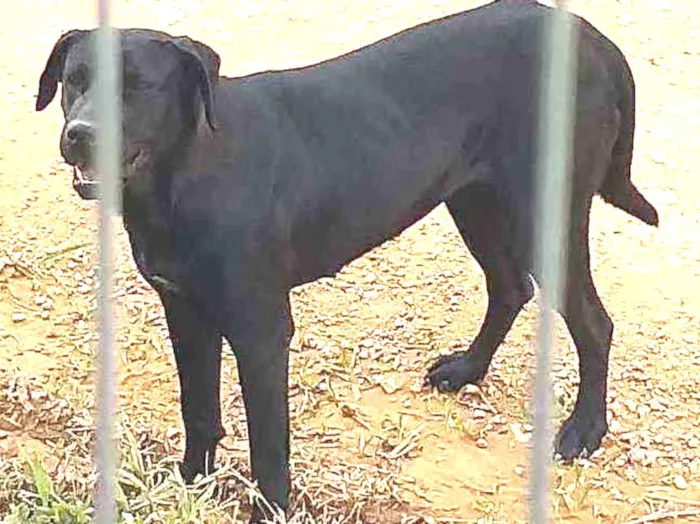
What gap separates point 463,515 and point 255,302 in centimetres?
69

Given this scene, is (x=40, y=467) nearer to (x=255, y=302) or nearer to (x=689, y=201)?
(x=255, y=302)

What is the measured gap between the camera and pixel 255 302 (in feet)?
9.80

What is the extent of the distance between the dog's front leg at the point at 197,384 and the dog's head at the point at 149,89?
1.40 ft

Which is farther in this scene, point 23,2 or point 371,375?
point 23,2

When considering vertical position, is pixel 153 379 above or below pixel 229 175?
below

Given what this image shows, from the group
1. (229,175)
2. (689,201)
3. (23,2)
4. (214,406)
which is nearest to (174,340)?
(214,406)

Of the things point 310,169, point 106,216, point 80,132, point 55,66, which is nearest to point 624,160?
point 310,169

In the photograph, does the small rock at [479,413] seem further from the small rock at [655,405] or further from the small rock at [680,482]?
the small rock at [680,482]

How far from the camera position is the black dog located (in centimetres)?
286

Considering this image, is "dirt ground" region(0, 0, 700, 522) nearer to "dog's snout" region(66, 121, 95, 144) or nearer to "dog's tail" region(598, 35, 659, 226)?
"dog's tail" region(598, 35, 659, 226)

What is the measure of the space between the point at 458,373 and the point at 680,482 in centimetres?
61

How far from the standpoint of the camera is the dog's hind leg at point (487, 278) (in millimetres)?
3553

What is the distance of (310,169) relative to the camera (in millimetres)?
3094

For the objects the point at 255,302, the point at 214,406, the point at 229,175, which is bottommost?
the point at 214,406
